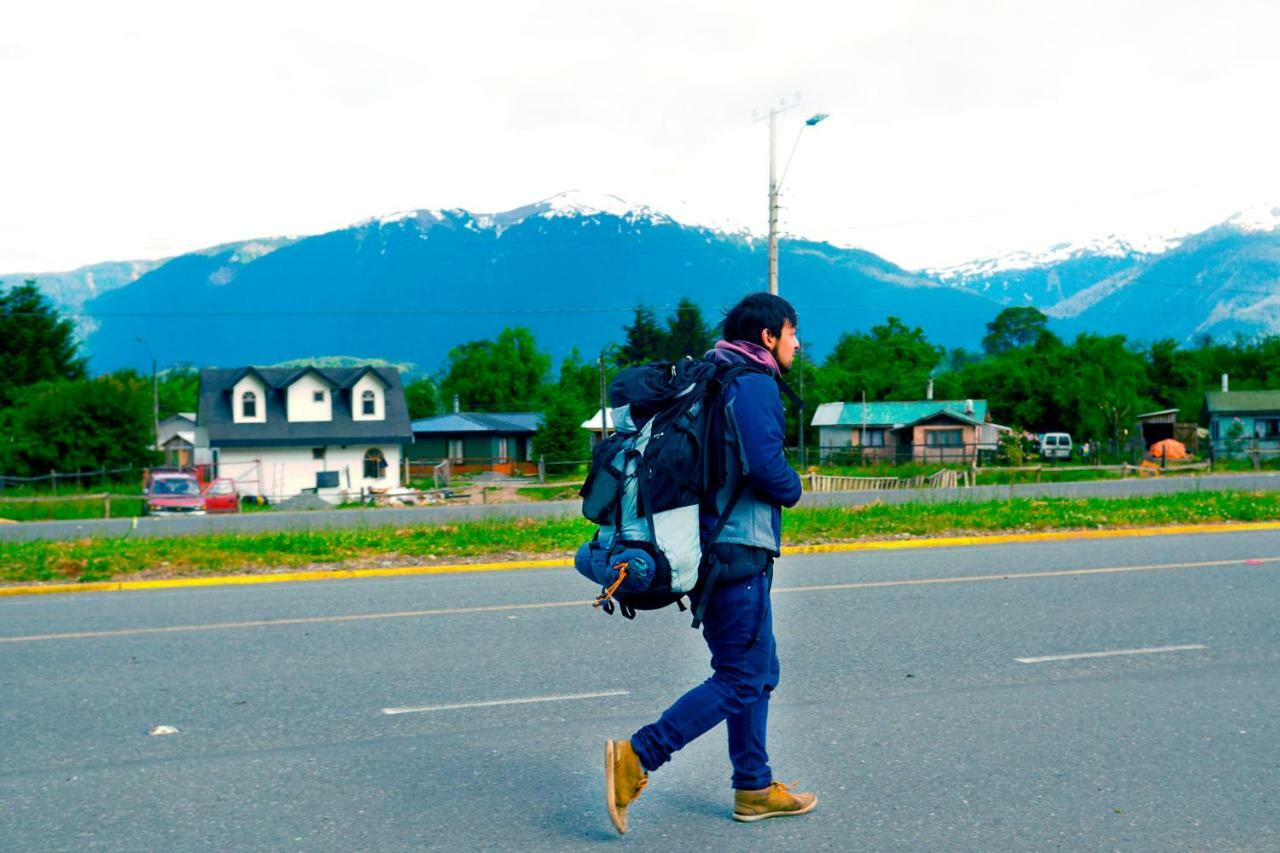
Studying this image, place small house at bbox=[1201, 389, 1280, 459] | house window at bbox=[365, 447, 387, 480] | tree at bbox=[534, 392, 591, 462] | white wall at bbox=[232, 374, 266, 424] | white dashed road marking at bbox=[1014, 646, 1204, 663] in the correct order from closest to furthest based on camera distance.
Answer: white dashed road marking at bbox=[1014, 646, 1204, 663] < white wall at bbox=[232, 374, 266, 424] < house window at bbox=[365, 447, 387, 480] < tree at bbox=[534, 392, 591, 462] < small house at bbox=[1201, 389, 1280, 459]

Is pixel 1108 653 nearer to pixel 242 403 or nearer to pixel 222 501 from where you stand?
pixel 222 501

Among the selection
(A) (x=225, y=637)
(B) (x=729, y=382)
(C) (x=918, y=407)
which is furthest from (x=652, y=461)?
(C) (x=918, y=407)

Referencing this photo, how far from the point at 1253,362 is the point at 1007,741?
108 meters

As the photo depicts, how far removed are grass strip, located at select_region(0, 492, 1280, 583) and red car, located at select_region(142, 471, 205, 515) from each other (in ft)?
57.6

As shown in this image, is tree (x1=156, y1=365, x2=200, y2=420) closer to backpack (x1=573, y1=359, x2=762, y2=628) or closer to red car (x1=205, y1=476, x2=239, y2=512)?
red car (x1=205, y1=476, x2=239, y2=512)

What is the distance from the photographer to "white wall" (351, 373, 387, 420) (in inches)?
2128

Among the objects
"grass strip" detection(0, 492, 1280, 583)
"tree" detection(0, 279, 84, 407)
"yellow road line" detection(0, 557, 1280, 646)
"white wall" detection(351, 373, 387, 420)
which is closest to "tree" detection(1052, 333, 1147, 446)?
"white wall" detection(351, 373, 387, 420)

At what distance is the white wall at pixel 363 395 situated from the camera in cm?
5406

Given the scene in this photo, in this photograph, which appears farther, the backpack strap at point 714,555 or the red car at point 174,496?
the red car at point 174,496

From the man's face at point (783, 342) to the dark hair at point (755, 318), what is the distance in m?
0.01

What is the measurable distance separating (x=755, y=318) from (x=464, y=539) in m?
11.5

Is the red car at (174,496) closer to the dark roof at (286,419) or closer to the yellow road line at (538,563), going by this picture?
the dark roof at (286,419)

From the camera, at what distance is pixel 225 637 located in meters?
8.84

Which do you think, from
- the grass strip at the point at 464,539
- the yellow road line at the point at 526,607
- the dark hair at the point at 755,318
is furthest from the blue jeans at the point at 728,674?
the grass strip at the point at 464,539
